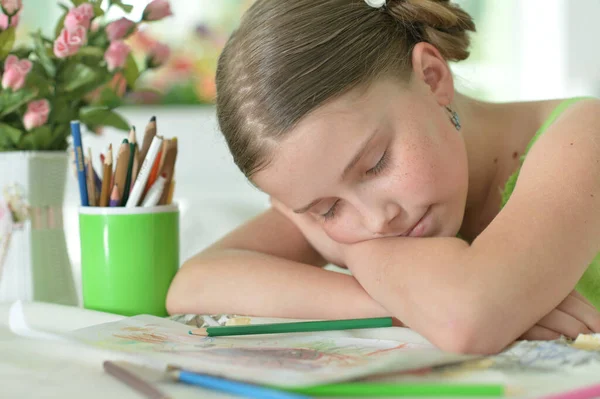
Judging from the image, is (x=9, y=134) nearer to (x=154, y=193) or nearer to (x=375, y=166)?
(x=154, y=193)

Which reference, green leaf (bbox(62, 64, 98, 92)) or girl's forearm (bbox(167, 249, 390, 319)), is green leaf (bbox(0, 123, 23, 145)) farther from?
girl's forearm (bbox(167, 249, 390, 319))

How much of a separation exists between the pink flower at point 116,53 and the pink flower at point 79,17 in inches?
1.7

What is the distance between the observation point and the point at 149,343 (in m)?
0.60

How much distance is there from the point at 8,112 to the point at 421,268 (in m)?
0.56

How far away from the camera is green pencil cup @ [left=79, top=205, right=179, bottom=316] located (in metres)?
0.82

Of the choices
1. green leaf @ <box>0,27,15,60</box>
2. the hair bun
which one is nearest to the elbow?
the hair bun

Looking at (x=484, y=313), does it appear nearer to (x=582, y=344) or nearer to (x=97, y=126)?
Answer: (x=582, y=344)

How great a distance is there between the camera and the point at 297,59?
71cm

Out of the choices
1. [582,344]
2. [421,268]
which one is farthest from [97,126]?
[582,344]

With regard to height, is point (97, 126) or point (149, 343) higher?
point (97, 126)

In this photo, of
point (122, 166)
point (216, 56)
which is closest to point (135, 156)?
point (122, 166)

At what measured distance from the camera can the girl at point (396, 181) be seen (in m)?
0.60

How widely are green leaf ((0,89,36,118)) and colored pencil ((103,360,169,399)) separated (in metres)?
0.44

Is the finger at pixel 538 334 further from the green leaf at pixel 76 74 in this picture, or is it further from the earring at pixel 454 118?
the green leaf at pixel 76 74
